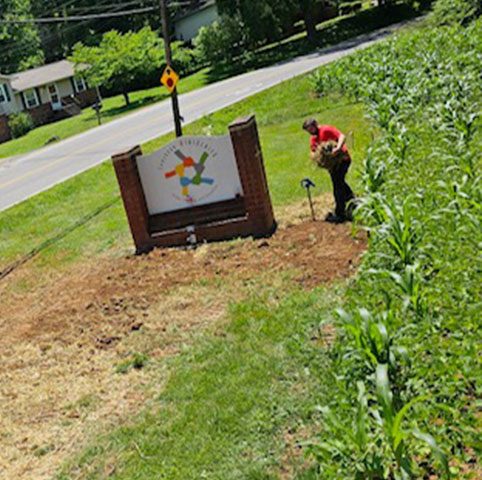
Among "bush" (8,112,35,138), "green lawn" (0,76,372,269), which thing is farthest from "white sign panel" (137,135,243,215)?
"bush" (8,112,35,138)

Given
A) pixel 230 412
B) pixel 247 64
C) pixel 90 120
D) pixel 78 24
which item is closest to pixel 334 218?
pixel 230 412

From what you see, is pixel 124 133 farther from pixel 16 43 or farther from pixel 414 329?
pixel 16 43

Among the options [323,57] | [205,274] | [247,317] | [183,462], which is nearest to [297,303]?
[247,317]

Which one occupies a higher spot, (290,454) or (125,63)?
(125,63)

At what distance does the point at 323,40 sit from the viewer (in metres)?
43.3

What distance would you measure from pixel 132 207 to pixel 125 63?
3743 cm

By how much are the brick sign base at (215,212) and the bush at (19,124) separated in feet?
125

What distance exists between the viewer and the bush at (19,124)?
4544cm

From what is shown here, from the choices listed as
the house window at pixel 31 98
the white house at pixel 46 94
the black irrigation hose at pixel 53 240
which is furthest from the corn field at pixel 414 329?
the house window at pixel 31 98

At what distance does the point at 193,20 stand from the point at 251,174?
57.0 meters

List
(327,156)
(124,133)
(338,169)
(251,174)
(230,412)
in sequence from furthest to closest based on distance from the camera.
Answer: (124,133)
(251,174)
(338,169)
(327,156)
(230,412)

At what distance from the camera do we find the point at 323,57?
115ft

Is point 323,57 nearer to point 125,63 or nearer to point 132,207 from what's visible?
point 125,63

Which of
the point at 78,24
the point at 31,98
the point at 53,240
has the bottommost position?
the point at 53,240
